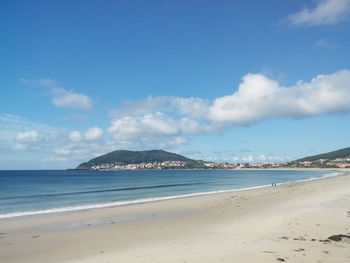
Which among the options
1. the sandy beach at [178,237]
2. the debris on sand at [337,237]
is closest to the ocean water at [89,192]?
the sandy beach at [178,237]

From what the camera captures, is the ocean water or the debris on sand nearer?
the debris on sand

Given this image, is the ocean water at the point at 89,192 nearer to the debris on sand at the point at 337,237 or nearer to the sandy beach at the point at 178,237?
the sandy beach at the point at 178,237

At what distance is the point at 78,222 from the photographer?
2134 cm

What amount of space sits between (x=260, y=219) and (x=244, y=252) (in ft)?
29.9

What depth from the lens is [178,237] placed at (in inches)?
615

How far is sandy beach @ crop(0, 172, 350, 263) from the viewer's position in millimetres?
11602

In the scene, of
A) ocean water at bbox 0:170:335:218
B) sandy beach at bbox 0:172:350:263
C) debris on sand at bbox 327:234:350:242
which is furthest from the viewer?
ocean water at bbox 0:170:335:218

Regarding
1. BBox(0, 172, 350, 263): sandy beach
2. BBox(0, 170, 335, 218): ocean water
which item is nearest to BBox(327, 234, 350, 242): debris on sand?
BBox(0, 172, 350, 263): sandy beach

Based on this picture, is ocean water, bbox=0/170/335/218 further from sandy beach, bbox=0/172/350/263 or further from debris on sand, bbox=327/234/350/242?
debris on sand, bbox=327/234/350/242

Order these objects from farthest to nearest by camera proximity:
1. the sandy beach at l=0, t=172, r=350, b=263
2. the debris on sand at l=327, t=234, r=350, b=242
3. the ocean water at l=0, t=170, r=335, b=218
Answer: the ocean water at l=0, t=170, r=335, b=218 → the debris on sand at l=327, t=234, r=350, b=242 → the sandy beach at l=0, t=172, r=350, b=263

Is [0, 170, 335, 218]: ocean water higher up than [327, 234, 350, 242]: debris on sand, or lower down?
higher up

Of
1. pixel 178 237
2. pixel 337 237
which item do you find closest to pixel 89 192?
pixel 178 237

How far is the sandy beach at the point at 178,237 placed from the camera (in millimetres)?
11602

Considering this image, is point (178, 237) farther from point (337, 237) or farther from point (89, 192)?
point (89, 192)
